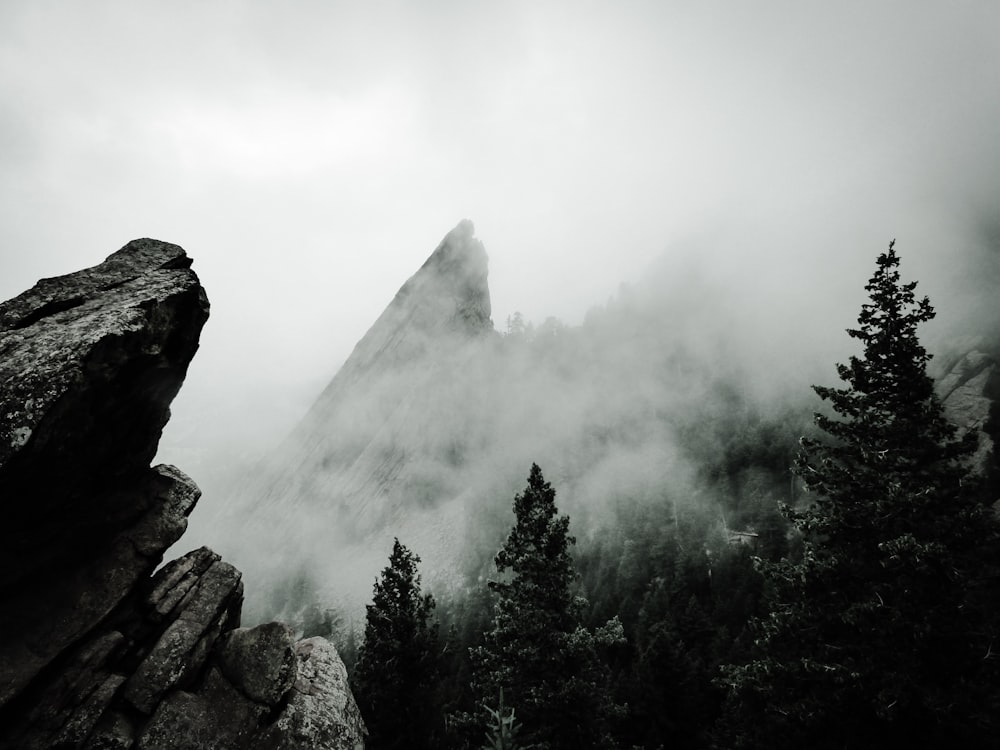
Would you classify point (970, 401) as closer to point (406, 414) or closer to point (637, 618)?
point (637, 618)

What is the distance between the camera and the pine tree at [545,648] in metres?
17.2

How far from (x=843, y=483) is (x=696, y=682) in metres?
30.9

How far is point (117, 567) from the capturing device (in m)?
10.7

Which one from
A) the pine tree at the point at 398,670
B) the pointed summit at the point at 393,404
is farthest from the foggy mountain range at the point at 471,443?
the pine tree at the point at 398,670

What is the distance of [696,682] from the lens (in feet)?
120

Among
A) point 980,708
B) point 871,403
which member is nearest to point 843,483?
point 871,403

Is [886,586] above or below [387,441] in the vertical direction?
below

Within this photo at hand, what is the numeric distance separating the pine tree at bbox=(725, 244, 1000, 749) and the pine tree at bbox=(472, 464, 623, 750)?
5.34m

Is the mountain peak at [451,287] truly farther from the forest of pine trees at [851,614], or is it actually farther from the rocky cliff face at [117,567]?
the rocky cliff face at [117,567]

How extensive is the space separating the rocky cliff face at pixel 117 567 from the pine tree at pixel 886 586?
44.3 ft

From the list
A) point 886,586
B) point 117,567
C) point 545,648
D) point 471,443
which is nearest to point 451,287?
point 471,443

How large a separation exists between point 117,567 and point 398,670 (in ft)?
63.7

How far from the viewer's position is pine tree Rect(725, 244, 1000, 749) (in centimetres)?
1162

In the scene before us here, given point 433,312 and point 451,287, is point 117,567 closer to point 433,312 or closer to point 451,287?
point 433,312
